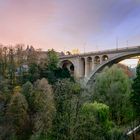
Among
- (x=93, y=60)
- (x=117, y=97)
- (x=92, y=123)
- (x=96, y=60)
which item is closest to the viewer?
(x=92, y=123)

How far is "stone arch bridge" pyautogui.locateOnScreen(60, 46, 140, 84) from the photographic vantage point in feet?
146

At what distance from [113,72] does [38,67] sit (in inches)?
443

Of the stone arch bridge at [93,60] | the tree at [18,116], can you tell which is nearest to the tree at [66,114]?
the tree at [18,116]

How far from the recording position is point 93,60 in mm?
50750

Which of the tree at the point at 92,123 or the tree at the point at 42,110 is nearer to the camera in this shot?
→ the tree at the point at 92,123

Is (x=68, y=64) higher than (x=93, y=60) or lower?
lower

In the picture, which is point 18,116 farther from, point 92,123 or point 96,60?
point 96,60

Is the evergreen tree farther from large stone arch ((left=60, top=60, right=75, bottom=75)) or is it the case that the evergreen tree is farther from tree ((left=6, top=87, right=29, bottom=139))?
large stone arch ((left=60, top=60, right=75, bottom=75))

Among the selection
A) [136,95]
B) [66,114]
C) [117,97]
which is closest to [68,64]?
[117,97]

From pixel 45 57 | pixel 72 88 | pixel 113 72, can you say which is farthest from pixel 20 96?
pixel 45 57

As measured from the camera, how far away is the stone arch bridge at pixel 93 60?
146ft

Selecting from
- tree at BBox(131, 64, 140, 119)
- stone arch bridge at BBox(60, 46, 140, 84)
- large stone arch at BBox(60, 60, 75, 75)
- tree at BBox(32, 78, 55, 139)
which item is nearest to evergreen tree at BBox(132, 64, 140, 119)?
tree at BBox(131, 64, 140, 119)

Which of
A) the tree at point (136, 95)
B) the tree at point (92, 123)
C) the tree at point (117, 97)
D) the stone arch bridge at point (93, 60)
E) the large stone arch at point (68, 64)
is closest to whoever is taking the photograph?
the tree at point (92, 123)

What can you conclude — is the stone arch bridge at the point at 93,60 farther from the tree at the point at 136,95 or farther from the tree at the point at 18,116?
the tree at the point at 18,116
